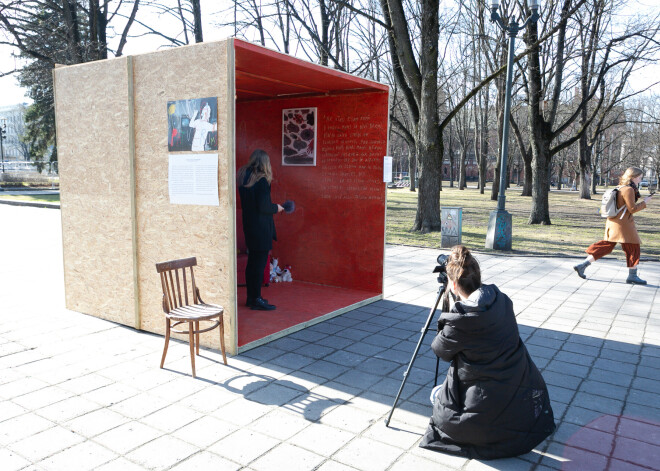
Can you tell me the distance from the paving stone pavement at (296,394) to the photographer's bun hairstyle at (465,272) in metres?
1.08

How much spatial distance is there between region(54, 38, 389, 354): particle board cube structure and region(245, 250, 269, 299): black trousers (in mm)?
353

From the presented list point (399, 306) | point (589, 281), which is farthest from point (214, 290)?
point (589, 281)

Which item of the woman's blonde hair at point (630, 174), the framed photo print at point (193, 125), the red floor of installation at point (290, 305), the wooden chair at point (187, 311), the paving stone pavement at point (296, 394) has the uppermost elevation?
the framed photo print at point (193, 125)

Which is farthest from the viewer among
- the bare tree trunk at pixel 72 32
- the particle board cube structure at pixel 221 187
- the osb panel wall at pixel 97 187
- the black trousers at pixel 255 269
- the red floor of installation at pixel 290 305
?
the bare tree trunk at pixel 72 32

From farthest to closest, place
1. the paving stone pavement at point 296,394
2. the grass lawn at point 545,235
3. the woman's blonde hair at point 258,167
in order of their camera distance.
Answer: the grass lawn at point 545,235 → the woman's blonde hair at point 258,167 → the paving stone pavement at point 296,394

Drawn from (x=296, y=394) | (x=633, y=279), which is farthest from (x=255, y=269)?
(x=633, y=279)

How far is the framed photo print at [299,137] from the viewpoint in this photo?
745 cm

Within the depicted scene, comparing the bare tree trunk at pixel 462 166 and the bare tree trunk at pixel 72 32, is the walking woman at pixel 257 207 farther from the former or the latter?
the bare tree trunk at pixel 462 166

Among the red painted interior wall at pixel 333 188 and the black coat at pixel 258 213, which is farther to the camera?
the red painted interior wall at pixel 333 188

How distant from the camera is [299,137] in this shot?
7590mm

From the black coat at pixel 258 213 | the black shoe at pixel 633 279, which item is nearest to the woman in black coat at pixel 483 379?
the black coat at pixel 258 213

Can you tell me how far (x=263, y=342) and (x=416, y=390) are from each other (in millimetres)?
1735

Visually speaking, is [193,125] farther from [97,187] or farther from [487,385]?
[487,385]

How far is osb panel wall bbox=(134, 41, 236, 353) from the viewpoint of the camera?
4.61 meters
